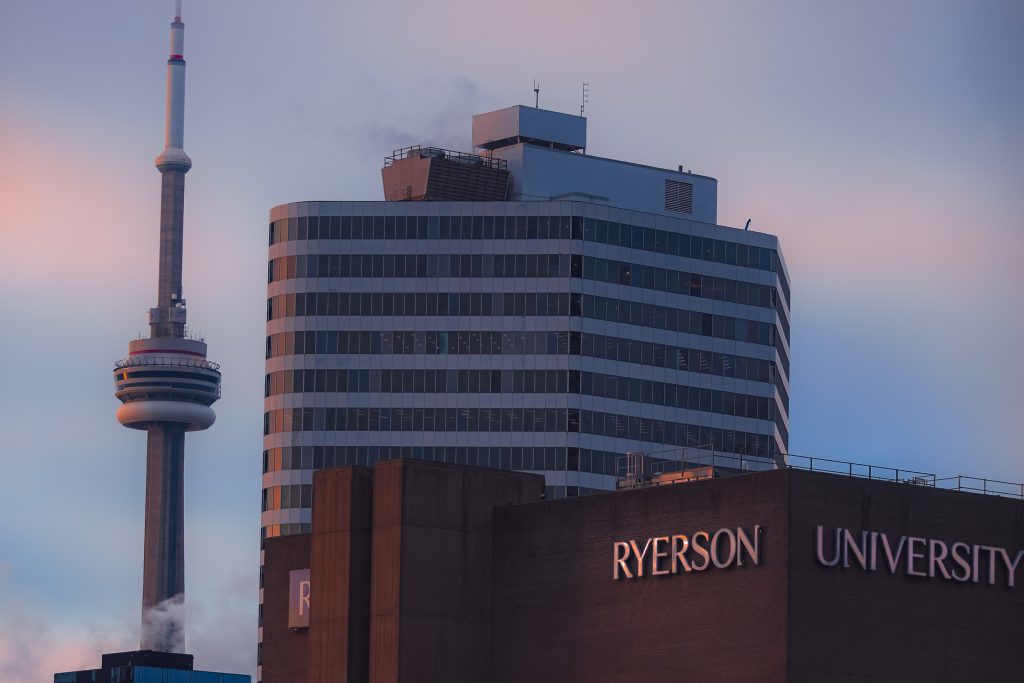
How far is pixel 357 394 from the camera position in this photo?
178375mm

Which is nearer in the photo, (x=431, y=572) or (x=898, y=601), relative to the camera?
(x=898, y=601)

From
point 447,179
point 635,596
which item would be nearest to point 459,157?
point 447,179

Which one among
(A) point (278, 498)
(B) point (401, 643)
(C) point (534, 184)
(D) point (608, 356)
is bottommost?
(B) point (401, 643)

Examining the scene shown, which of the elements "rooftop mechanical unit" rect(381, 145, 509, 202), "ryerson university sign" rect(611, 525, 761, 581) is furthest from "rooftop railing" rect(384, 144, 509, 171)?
"ryerson university sign" rect(611, 525, 761, 581)

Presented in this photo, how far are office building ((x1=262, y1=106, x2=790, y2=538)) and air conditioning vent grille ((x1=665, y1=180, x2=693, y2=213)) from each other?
8.49 m

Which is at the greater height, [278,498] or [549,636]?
[278,498]

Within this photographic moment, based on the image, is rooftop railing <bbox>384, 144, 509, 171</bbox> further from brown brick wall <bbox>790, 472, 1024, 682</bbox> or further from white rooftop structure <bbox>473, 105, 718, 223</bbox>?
brown brick wall <bbox>790, 472, 1024, 682</bbox>

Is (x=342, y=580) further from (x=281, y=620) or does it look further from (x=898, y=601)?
(x=898, y=601)

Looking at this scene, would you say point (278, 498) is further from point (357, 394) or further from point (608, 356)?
point (608, 356)

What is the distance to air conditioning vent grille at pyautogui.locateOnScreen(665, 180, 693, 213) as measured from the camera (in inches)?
7633

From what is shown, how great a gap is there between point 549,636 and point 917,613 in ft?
50.4

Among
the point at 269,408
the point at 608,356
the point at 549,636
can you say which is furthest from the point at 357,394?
the point at 549,636

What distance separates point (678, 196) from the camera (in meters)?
195

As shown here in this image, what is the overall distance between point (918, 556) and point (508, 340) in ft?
327
